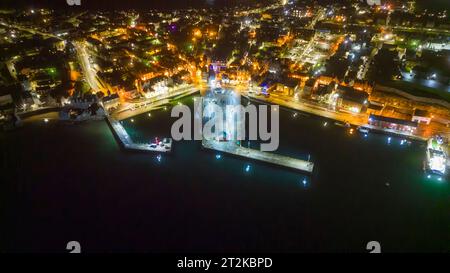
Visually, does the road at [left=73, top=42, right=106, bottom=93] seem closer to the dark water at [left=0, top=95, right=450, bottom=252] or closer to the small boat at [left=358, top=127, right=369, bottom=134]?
the dark water at [left=0, top=95, right=450, bottom=252]

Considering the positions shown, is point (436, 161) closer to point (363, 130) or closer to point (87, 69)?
point (363, 130)

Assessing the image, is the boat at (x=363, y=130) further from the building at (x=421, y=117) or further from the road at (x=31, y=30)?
the road at (x=31, y=30)

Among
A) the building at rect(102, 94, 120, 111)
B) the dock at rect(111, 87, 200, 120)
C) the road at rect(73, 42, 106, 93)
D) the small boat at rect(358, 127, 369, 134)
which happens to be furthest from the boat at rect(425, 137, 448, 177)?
the road at rect(73, 42, 106, 93)

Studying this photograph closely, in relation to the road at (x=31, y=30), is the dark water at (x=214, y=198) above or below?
below

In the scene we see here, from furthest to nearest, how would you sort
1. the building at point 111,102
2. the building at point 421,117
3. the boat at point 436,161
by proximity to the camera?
the building at point 111,102 → the building at point 421,117 → the boat at point 436,161

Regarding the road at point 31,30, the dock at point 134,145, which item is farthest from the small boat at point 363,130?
the road at point 31,30
